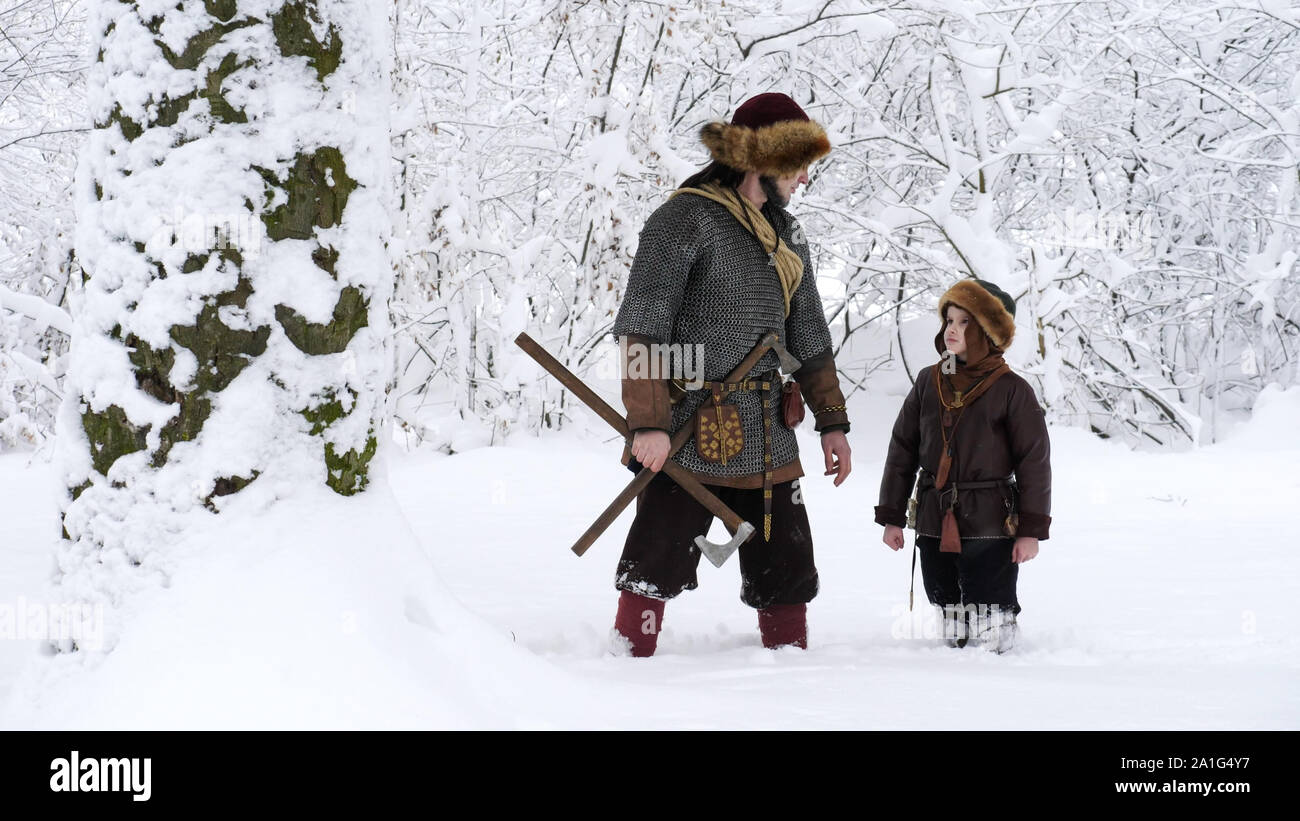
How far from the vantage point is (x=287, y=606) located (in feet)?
6.49

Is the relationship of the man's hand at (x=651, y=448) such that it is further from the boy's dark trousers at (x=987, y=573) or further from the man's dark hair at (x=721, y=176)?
the boy's dark trousers at (x=987, y=573)

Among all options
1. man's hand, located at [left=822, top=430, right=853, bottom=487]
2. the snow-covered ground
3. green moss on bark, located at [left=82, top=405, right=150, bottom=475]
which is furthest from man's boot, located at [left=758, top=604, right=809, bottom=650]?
green moss on bark, located at [left=82, top=405, right=150, bottom=475]

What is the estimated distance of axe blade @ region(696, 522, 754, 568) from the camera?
290 centimetres

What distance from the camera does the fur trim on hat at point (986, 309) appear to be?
3281 mm

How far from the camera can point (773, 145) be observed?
9.59 ft

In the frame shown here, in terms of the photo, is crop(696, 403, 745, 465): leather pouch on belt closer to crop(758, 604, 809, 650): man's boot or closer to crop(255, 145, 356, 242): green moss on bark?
crop(758, 604, 809, 650): man's boot

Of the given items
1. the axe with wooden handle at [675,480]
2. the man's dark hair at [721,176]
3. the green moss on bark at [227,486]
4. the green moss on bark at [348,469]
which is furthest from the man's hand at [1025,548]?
the green moss on bark at [227,486]

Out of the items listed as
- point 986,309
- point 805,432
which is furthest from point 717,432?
point 805,432

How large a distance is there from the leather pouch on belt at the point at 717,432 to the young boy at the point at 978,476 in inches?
29.6

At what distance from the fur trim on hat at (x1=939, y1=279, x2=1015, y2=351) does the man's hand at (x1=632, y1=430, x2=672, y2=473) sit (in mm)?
1085
